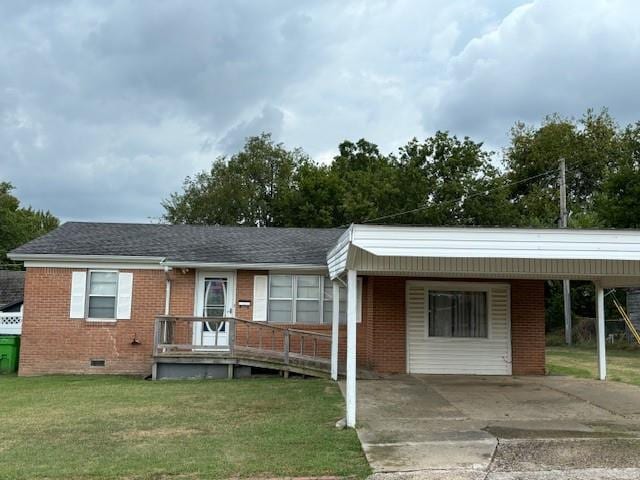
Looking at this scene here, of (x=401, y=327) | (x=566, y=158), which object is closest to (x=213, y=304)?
(x=401, y=327)

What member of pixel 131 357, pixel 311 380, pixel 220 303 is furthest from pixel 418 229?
pixel 131 357

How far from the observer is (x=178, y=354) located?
44.5 feet

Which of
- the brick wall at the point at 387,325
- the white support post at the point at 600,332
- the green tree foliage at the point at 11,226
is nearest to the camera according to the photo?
the white support post at the point at 600,332

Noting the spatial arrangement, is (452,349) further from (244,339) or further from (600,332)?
(244,339)

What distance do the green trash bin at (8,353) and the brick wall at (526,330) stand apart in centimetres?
1267

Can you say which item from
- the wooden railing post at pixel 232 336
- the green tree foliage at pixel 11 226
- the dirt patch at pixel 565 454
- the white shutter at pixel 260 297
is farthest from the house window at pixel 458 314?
the green tree foliage at pixel 11 226

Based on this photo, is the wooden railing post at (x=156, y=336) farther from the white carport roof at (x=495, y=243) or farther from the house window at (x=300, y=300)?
the white carport roof at (x=495, y=243)

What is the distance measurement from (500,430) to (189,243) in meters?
10.6

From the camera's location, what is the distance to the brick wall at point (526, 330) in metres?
14.2

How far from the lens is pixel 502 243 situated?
7969mm

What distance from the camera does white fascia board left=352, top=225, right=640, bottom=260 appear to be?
26.0 feet

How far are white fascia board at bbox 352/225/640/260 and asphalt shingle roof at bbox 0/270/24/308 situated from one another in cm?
2595

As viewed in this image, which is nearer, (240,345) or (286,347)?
(286,347)

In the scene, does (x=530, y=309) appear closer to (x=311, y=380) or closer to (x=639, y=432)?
(x=311, y=380)
